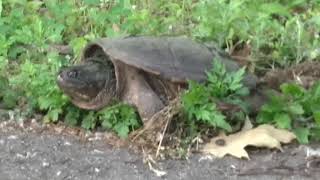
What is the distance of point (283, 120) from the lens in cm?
386

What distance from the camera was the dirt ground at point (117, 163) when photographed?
3.59 m

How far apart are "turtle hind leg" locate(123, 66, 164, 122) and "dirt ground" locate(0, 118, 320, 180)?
0.79ft

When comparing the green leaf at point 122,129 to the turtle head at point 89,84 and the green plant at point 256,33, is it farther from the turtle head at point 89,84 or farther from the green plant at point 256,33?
the green plant at point 256,33

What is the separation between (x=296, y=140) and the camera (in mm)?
3861

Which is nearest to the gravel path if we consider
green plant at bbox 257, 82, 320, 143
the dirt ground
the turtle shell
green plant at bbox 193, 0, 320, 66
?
the dirt ground

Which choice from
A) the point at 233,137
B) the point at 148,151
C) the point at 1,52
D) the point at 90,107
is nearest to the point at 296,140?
the point at 233,137

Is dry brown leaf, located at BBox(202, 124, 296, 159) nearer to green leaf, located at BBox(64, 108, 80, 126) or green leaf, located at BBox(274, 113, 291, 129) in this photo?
green leaf, located at BBox(274, 113, 291, 129)

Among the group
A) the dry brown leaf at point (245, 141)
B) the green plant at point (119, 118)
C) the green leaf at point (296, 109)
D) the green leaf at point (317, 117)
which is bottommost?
the dry brown leaf at point (245, 141)

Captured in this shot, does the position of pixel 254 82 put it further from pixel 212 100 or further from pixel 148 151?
pixel 148 151

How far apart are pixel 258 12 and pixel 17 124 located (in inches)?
60.9

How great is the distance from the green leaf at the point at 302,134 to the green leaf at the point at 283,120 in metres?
0.05

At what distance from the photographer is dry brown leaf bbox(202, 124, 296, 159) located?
3.75 meters

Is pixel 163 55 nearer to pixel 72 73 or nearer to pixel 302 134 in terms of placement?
pixel 72 73

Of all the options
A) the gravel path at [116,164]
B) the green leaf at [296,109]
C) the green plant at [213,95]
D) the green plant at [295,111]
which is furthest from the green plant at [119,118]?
the green leaf at [296,109]
